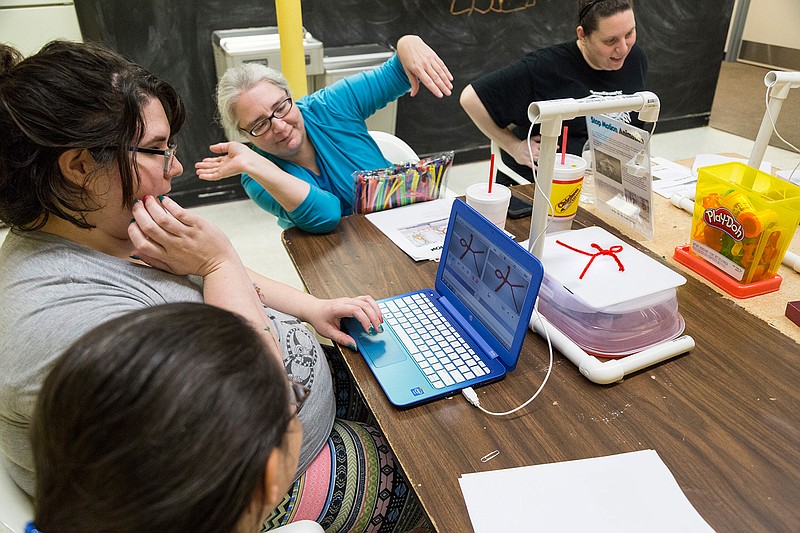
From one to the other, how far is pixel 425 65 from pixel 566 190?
0.66 meters

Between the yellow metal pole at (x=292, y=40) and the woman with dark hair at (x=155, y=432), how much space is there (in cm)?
193

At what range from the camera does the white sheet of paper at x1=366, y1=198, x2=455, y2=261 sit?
1.45 meters

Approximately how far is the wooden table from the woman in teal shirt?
61 cm

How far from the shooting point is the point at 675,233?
152 cm

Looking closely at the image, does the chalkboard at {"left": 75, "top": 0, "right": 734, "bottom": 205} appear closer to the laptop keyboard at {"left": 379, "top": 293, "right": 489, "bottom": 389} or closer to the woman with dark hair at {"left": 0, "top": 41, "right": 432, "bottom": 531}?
the woman with dark hair at {"left": 0, "top": 41, "right": 432, "bottom": 531}

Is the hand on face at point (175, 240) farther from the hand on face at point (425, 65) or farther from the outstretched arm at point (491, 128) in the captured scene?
the outstretched arm at point (491, 128)

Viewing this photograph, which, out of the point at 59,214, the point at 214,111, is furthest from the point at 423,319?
the point at 214,111

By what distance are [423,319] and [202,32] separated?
8.53 ft

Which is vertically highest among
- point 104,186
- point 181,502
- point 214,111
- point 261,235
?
point 104,186

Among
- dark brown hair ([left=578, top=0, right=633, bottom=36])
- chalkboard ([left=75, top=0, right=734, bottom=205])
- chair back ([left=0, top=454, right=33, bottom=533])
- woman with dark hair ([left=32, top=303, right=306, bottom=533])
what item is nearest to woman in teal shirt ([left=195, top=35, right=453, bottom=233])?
dark brown hair ([left=578, top=0, right=633, bottom=36])

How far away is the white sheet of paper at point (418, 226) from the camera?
1.45 m

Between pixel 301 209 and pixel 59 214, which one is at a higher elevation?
pixel 59 214

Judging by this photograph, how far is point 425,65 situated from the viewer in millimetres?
1782

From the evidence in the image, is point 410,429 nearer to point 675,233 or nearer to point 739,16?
point 675,233
